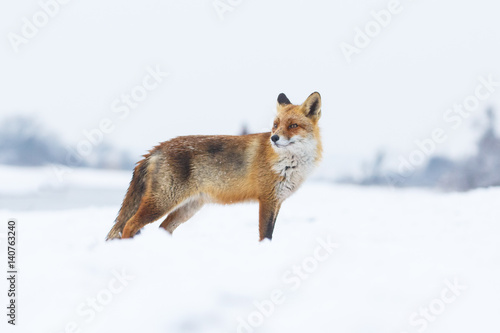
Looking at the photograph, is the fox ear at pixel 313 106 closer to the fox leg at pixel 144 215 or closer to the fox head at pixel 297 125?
the fox head at pixel 297 125

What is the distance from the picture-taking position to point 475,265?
4895mm

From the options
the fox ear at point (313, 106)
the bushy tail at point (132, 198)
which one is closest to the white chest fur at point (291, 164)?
the fox ear at point (313, 106)

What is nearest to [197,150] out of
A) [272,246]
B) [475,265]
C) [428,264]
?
[272,246]

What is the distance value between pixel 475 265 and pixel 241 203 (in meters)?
2.81

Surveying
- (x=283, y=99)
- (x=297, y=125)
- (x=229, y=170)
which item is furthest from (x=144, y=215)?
(x=283, y=99)

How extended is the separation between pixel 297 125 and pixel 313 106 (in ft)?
1.25

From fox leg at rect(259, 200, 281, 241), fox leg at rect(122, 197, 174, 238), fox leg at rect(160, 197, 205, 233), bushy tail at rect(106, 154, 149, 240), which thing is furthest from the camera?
fox leg at rect(160, 197, 205, 233)

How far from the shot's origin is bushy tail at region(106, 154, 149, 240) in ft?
17.6

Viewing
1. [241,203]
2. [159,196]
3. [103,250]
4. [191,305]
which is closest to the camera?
[191,305]

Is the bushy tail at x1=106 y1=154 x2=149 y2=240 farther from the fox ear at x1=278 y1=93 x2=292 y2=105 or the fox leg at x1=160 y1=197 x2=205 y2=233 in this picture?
the fox ear at x1=278 y1=93 x2=292 y2=105

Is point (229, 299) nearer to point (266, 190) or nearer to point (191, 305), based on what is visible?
point (191, 305)

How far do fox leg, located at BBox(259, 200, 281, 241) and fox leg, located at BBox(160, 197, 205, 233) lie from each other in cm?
92

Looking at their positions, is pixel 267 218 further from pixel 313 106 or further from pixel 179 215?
pixel 313 106

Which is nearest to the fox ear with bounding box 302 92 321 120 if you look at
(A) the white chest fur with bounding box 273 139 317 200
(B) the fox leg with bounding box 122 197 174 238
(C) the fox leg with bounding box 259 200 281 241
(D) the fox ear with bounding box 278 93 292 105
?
(A) the white chest fur with bounding box 273 139 317 200
